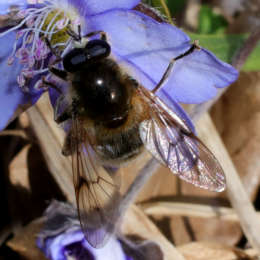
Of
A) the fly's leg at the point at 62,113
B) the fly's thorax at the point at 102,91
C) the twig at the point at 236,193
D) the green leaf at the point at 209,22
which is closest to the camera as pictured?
the fly's thorax at the point at 102,91

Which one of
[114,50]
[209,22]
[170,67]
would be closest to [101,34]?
[114,50]

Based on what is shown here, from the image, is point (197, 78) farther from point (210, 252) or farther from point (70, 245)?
point (210, 252)

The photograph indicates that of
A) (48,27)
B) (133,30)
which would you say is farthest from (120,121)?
(48,27)

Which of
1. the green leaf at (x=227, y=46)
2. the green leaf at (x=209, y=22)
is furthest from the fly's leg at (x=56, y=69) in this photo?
the green leaf at (x=209, y=22)

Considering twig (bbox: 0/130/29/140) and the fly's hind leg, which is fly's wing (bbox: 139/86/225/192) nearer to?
the fly's hind leg

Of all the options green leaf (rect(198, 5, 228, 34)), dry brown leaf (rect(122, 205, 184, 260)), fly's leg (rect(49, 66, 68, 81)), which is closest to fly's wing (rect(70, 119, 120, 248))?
fly's leg (rect(49, 66, 68, 81))

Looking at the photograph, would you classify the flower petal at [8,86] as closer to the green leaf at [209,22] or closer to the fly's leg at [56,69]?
the fly's leg at [56,69]
